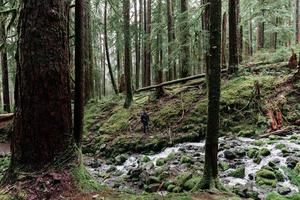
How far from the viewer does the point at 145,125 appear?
45.7 ft

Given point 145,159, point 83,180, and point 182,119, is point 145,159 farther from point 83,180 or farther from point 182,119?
point 83,180

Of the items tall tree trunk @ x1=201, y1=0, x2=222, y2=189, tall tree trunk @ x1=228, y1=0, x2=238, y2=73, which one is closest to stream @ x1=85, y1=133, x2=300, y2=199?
tall tree trunk @ x1=201, y1=0, x2=222, y2=189

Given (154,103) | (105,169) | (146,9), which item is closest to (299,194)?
(105,169)

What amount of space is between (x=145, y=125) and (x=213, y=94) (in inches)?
307

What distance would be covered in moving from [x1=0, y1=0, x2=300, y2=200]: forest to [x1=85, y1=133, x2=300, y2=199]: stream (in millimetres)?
32

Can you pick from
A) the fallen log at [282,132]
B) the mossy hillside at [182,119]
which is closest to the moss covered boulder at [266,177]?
the fallen log at [282,132]

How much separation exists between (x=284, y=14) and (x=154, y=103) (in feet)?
46.5

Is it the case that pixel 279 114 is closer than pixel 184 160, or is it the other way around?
pixel 184 160

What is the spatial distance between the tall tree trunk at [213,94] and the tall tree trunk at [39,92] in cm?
253

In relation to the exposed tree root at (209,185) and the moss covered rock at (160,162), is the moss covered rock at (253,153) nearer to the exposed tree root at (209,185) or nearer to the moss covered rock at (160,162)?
the moss covered rock at (160,162)

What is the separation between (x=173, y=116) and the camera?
14234 millimetres

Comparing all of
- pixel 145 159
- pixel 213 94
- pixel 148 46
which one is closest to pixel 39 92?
pixel 213 94

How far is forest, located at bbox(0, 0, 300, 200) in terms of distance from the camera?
612cm

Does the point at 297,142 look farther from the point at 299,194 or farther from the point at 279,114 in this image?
the point at 299,194
